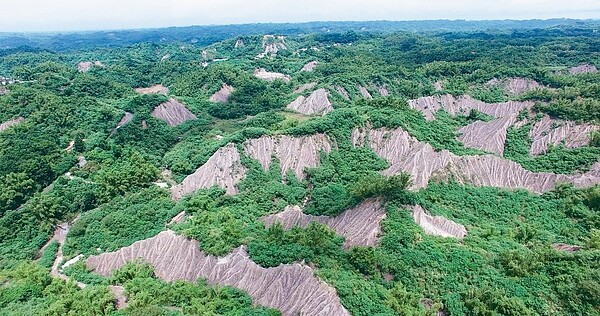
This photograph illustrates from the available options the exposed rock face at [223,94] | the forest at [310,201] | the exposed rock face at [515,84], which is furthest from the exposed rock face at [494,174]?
the exposed rock face at [223,94]

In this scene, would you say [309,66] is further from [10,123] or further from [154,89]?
[10,123]

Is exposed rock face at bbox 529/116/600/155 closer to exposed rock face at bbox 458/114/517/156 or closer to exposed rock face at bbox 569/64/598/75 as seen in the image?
exposed rock face at bbox 458/114/517/156

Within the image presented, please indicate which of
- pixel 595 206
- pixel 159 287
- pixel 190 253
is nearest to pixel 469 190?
pixel 595 206

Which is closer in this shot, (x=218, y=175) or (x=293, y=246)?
(x=293, y=246)

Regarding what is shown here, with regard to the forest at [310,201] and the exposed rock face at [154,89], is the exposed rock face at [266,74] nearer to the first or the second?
the exposed rock face at [154,89]

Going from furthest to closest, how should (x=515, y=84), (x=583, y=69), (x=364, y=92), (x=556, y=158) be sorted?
(x=583, y=69)
(x=364, y=92)
(x=515, y=84)
(x=556, y=158)

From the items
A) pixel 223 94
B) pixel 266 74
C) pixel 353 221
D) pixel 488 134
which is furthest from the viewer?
pixel 266 74

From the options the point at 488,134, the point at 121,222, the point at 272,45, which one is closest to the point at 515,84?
the point at 488,134
